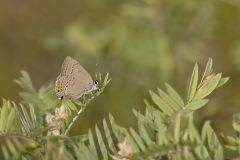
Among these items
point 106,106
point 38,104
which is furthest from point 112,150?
point 106,106

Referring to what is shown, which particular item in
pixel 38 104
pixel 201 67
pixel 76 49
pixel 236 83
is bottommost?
pixel 38 104

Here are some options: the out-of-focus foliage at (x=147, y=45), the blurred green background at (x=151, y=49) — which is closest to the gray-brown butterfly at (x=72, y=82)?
the blurred green background at (x=151, y=49)

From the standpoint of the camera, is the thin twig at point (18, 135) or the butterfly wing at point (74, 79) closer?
the thin twig at point (18, 135)

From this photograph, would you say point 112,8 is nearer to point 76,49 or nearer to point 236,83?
point 76,49

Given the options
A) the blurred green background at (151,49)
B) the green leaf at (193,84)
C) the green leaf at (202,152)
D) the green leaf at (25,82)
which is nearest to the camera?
the green leaf at (202,152)

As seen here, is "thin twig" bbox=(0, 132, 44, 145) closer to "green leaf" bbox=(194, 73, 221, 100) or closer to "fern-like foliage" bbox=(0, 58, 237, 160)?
"fern-like foliage" bbox=(0, 58, 237, 160)

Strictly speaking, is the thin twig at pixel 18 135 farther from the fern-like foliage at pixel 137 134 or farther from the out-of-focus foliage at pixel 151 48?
the out-of-focus foliage at pixel 151 48
